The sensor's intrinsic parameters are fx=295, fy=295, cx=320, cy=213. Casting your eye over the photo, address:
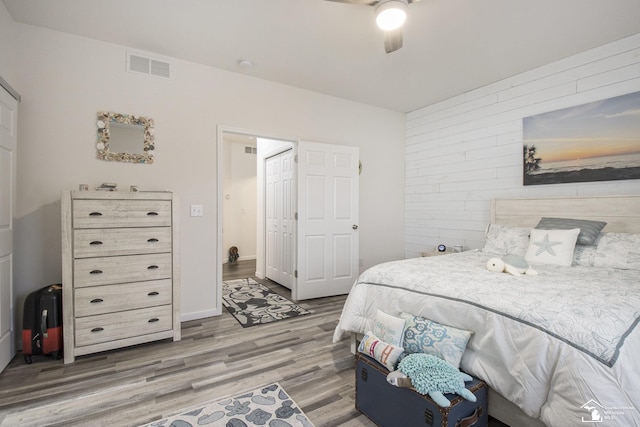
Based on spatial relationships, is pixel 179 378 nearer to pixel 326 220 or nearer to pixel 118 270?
pixel 118 270

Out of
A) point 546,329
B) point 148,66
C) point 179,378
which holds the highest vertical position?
point 148,66

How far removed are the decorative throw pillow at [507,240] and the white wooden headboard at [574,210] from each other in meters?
0.33

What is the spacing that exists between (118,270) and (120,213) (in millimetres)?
471

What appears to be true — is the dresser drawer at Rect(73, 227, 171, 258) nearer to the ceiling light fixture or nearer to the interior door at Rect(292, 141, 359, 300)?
the interior door at Rect(292, 141, 359, 300)

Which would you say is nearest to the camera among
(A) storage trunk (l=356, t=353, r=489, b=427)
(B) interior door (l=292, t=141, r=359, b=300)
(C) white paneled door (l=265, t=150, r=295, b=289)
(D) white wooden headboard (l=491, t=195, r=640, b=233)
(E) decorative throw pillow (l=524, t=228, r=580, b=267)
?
(A) storage trunk (l=356, t=353, r=489, b=427)

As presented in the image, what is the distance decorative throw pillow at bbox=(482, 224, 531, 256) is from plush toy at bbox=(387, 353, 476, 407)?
1.84 meters

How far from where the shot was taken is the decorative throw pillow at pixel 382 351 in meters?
1.59

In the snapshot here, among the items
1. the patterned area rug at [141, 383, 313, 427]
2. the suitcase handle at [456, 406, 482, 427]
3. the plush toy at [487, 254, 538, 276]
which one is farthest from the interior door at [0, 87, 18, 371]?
the plush toy at [487, 254, 538, 276]

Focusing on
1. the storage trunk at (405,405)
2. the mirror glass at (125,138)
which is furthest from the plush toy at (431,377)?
the mirror glass at (125,138)

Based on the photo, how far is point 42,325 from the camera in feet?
7.36

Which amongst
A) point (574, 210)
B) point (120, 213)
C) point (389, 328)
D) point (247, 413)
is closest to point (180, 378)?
point (247, 413)

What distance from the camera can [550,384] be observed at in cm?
124

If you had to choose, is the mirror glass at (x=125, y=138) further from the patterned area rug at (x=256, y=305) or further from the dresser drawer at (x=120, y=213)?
the patterned area rug at (x=256, y=305)

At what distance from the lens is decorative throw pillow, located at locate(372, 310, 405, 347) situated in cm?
174
